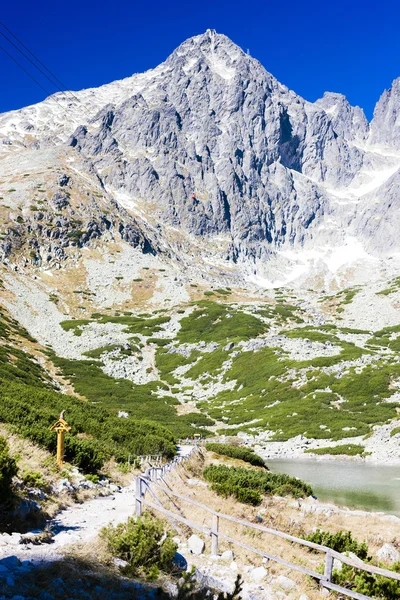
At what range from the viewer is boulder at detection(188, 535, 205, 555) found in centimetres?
1081

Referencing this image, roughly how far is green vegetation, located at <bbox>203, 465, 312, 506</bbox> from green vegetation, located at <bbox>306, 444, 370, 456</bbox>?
22.3 m

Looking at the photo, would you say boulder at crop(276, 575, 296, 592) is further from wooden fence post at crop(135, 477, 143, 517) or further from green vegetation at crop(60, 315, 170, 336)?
green vegetation at crop(60, 315, 170, 336)

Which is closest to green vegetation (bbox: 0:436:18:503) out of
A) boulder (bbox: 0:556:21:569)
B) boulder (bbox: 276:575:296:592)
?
boulder (bbox: 0:556:21:569)

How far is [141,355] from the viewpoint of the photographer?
3981 inches

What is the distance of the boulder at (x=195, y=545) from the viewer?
35.5 ft

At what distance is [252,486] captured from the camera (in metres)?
24.1

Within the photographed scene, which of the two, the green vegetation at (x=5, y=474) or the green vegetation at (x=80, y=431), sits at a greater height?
the green vegetation at (x=80, y=431)

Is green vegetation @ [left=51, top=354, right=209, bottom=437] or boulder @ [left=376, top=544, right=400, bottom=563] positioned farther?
green vegetation @ [left=51, top=354, right=209, bottom=437]

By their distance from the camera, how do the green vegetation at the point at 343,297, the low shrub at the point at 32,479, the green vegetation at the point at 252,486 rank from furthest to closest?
the green vegetation at the point at 343,297 → the green vegetation at the point at 252,486 → the low shrub at the point at 32,479

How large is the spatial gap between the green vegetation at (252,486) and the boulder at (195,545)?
9427mm

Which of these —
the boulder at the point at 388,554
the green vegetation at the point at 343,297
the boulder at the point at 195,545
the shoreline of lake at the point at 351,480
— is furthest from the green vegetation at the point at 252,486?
the green vegetation at the point at 343,297

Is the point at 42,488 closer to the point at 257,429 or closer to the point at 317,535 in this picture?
the point at 317,535

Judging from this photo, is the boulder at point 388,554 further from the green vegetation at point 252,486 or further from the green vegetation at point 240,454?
the green vegetation at point 240,454

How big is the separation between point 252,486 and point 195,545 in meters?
14.1
